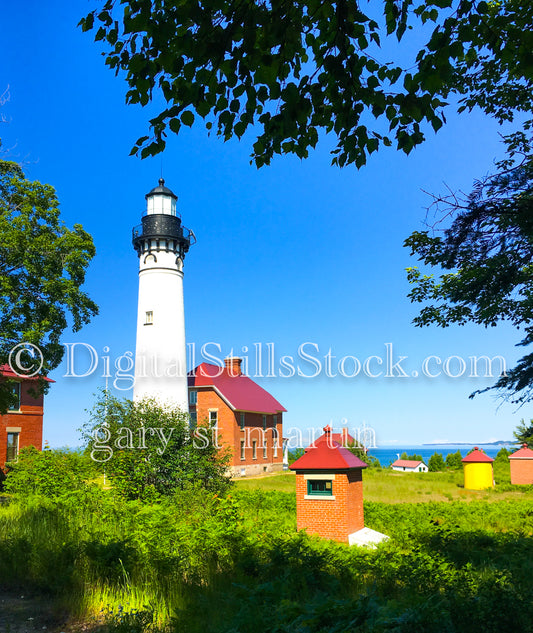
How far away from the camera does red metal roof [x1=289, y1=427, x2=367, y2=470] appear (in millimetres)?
17938

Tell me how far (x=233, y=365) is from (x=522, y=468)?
25.4 m

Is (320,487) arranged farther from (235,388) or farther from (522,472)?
(235,388)

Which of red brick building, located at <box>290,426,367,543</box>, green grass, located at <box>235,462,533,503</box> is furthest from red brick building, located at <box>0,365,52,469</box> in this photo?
red brick building, located at <box>290,426,367,543</box>

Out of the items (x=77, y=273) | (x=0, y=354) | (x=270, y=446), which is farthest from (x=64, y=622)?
(x=270, y=446)

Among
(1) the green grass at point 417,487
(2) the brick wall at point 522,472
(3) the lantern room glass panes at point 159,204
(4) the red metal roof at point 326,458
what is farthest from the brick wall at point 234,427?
(4) the red metal roof at point 326,458

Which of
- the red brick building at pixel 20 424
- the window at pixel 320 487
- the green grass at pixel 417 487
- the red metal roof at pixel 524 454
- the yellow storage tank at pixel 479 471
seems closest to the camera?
the window at pixel 320 487

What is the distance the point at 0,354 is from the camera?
22.4 metres

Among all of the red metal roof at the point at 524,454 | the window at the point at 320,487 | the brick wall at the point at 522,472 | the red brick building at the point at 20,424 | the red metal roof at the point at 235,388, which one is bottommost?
the brick wall at the point at 522,472

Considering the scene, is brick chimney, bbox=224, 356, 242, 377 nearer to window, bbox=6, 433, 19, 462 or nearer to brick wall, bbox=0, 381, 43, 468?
brick wall, bbox=0, 381, 43, 468

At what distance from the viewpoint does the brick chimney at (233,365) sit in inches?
1933

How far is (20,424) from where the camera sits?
3488 cm

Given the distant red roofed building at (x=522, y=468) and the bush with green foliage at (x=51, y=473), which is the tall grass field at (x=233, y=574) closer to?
the bush with green foliage at (x=51, y=473)

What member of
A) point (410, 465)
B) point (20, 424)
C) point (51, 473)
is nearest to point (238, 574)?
point (51, 473)

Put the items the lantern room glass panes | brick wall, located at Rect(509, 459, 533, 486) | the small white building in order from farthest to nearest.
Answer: the small white building < brick wall, located at Rect(509, 459, 533, 486) < the lantern room glass panes
